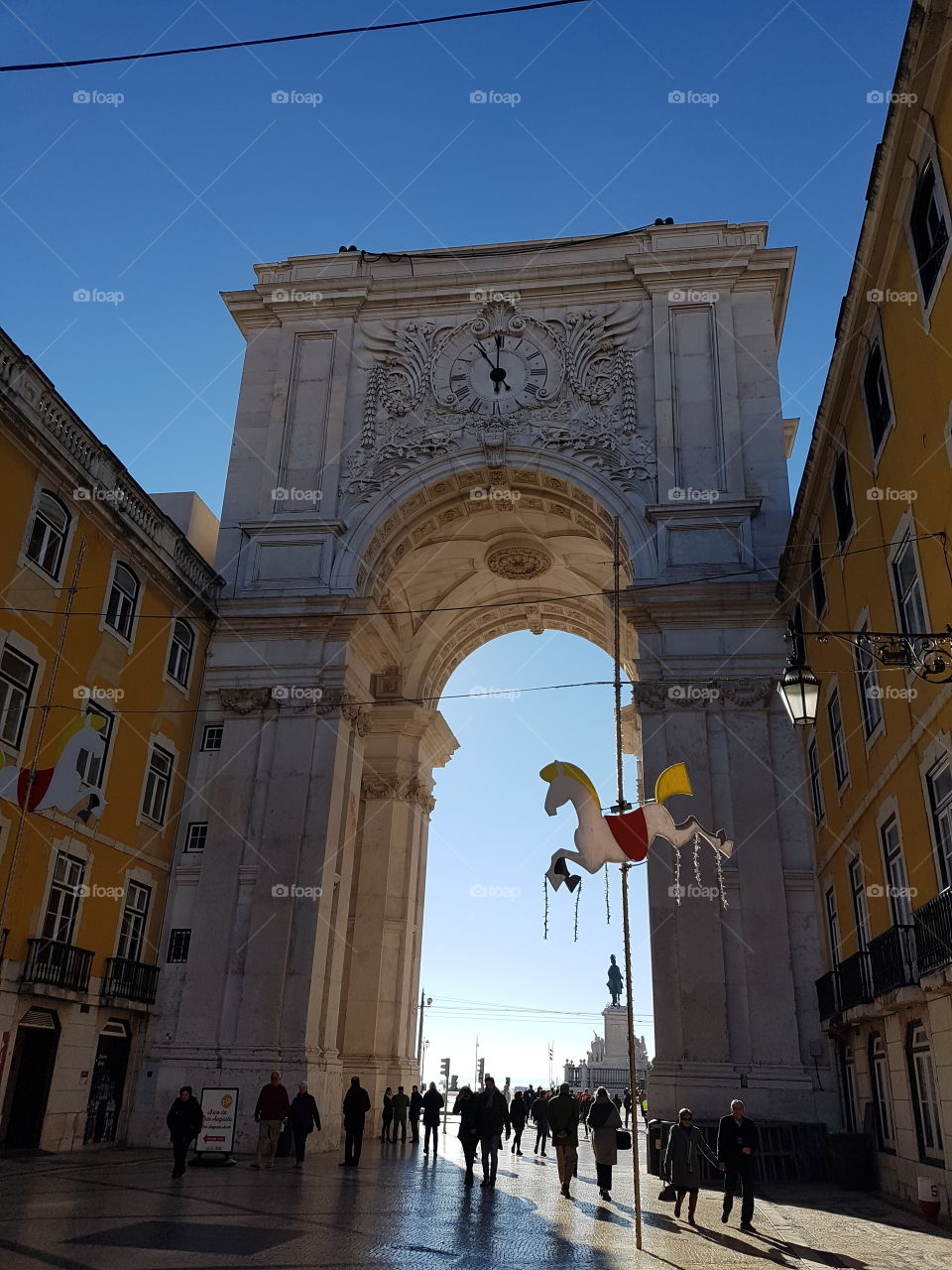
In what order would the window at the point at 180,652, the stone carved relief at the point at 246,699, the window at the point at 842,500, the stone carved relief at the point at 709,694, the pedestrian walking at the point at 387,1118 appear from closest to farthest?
the window at the point at 842,500
the stone carved relief at the point at 709,694
the window at the point at 180,652
the stone carved relief at the point at 246,699
the pedestrian walking at the point at 387,1118

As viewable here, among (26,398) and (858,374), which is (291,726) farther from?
(858,374)

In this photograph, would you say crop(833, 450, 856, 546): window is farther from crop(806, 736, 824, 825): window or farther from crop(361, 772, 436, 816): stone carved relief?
crop(361, 772, 436, 816): stone carved relief

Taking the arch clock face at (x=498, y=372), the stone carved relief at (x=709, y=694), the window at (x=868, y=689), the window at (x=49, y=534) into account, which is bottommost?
the window at (x=868, y=689)

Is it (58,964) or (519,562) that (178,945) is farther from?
(519,562)

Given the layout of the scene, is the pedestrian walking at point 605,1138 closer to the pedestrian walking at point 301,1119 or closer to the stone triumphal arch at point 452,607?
the stone triumphal arch at point 452,607

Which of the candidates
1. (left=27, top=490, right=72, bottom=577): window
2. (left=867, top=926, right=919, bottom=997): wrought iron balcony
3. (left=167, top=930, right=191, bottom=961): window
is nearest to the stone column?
(left=167, top=930, right=191, bottom=961): window

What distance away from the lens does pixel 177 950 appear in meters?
23.1

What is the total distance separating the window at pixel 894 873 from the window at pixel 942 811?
1.34 meters

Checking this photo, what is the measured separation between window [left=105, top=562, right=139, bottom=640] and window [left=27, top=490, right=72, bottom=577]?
198 centimetres

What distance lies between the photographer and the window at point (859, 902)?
1675cm

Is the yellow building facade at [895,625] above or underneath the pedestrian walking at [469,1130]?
above

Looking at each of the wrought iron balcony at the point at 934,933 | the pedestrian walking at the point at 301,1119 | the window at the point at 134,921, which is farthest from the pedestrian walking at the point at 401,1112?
the wrought iron balcony at the point at 934,933

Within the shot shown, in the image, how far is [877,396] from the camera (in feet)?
50.3

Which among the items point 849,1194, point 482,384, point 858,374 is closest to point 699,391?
point 482,384
